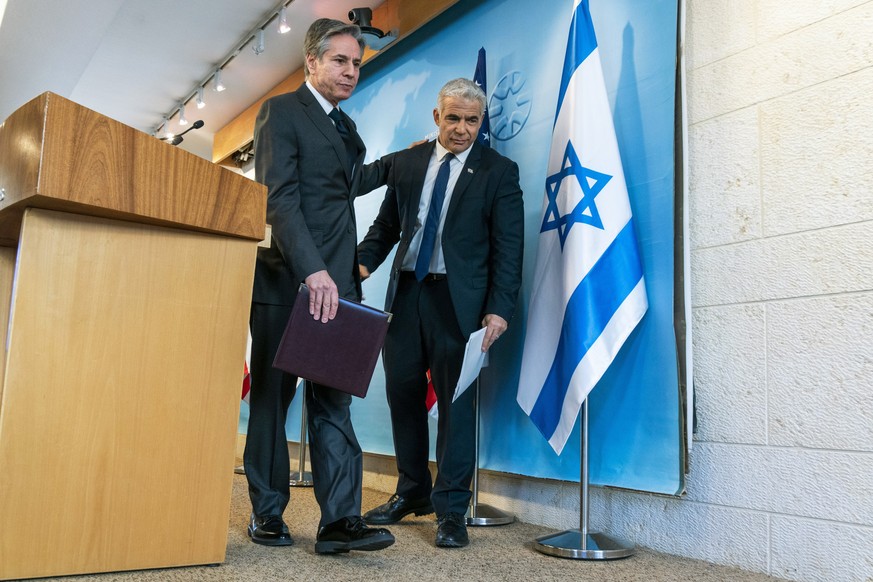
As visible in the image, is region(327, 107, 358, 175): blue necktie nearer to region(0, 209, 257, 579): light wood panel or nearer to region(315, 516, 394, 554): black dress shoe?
region(0, 209, 257, 579): light wood panel

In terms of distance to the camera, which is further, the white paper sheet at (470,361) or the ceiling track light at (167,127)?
the ceiling track light at (167,127)

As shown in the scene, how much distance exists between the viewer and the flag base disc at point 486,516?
2617 millimetres

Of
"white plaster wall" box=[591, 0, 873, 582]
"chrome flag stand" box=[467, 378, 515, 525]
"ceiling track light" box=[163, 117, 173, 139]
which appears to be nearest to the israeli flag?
"white plaster wall" box=[591, 0, 873, 582]

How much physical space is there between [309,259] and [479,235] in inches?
29.8

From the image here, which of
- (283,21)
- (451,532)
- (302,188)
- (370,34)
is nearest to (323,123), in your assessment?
(302,188)

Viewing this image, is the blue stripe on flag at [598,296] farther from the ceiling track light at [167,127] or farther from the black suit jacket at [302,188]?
the ceiling track light at [167,127]

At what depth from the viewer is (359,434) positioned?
12.3ft

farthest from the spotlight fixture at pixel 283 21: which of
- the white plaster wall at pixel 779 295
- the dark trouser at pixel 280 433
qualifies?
the dark trouser at pixel 280 433

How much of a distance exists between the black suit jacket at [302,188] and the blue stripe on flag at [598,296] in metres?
0.64

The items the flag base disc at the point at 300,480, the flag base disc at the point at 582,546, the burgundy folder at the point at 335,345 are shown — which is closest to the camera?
the burgundy folder at the point at 335,345

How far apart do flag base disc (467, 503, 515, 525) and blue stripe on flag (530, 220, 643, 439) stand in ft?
2.00

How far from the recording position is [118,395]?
1635 mm

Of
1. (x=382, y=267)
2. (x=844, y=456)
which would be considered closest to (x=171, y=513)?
(x=844, y=456)

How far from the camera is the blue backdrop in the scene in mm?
2262
